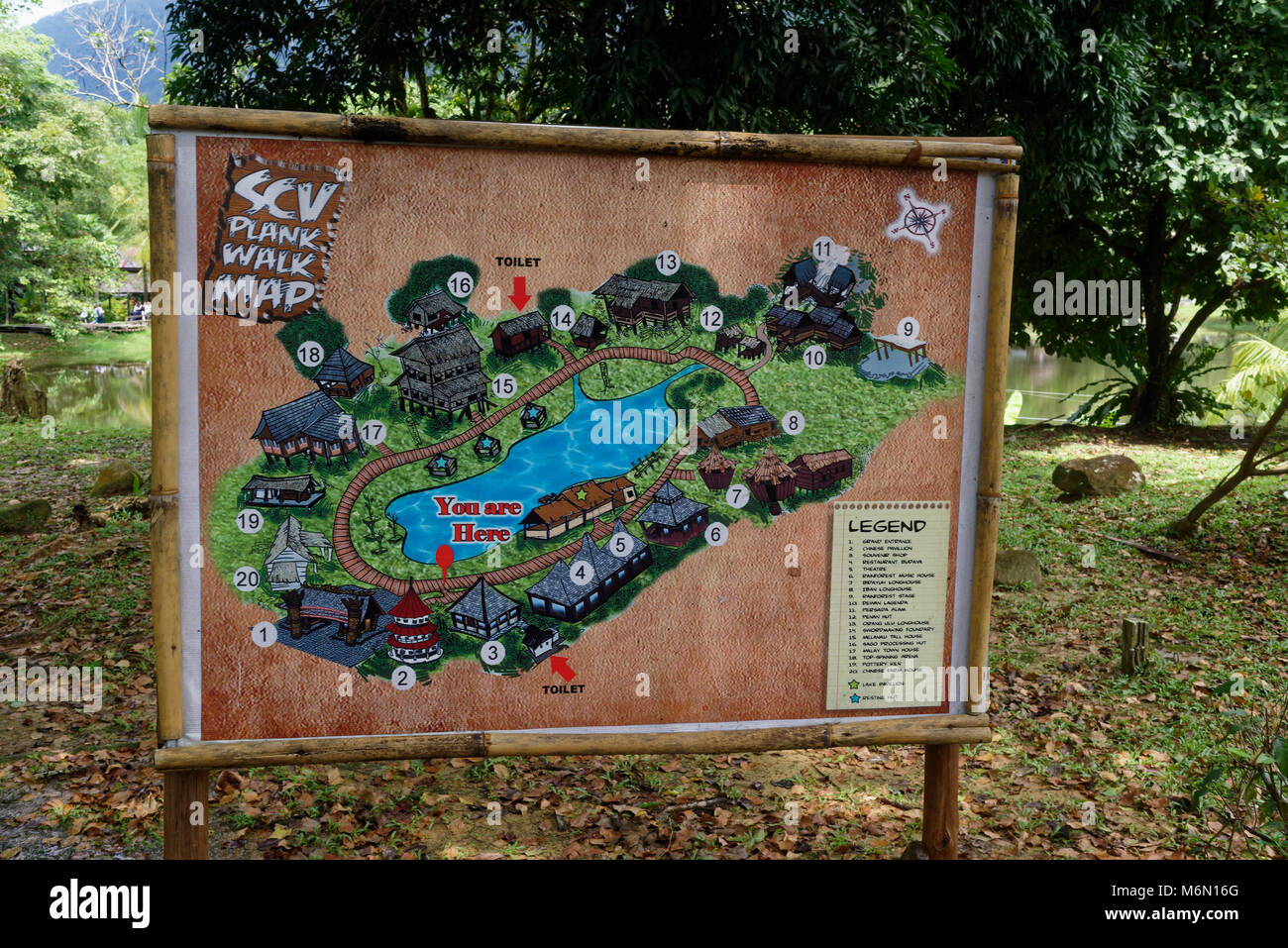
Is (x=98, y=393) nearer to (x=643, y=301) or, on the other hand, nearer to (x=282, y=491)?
(x=282, y=491)

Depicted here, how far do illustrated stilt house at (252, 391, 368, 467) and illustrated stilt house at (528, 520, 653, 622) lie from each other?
2.45ft

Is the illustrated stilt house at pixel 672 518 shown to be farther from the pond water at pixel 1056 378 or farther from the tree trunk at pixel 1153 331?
the pond water at pixel 1056 378

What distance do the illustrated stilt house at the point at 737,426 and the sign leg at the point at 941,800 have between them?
136 cm

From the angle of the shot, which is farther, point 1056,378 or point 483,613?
point 1056,378

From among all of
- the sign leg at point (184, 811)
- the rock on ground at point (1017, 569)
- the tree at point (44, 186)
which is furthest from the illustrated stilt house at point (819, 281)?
the tree at point (44, 186)

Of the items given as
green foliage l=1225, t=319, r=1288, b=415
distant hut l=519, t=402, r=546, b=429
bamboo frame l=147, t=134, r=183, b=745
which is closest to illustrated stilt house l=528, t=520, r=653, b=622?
distant hut l=519, t=402, r=546, b=429

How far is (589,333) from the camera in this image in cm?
316

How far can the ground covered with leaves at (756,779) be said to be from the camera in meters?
4.31

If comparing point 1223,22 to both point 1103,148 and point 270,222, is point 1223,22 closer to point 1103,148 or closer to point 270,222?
point 1103,148

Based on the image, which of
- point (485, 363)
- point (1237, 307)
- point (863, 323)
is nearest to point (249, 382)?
point (485, 363)

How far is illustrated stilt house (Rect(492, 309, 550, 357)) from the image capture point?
10.2 feet

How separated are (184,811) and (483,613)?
1166mm

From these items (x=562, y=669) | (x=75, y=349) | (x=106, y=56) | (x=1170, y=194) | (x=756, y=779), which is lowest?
(x=756, y=779)

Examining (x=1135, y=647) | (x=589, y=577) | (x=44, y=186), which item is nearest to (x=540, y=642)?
(x=589, y=577)
